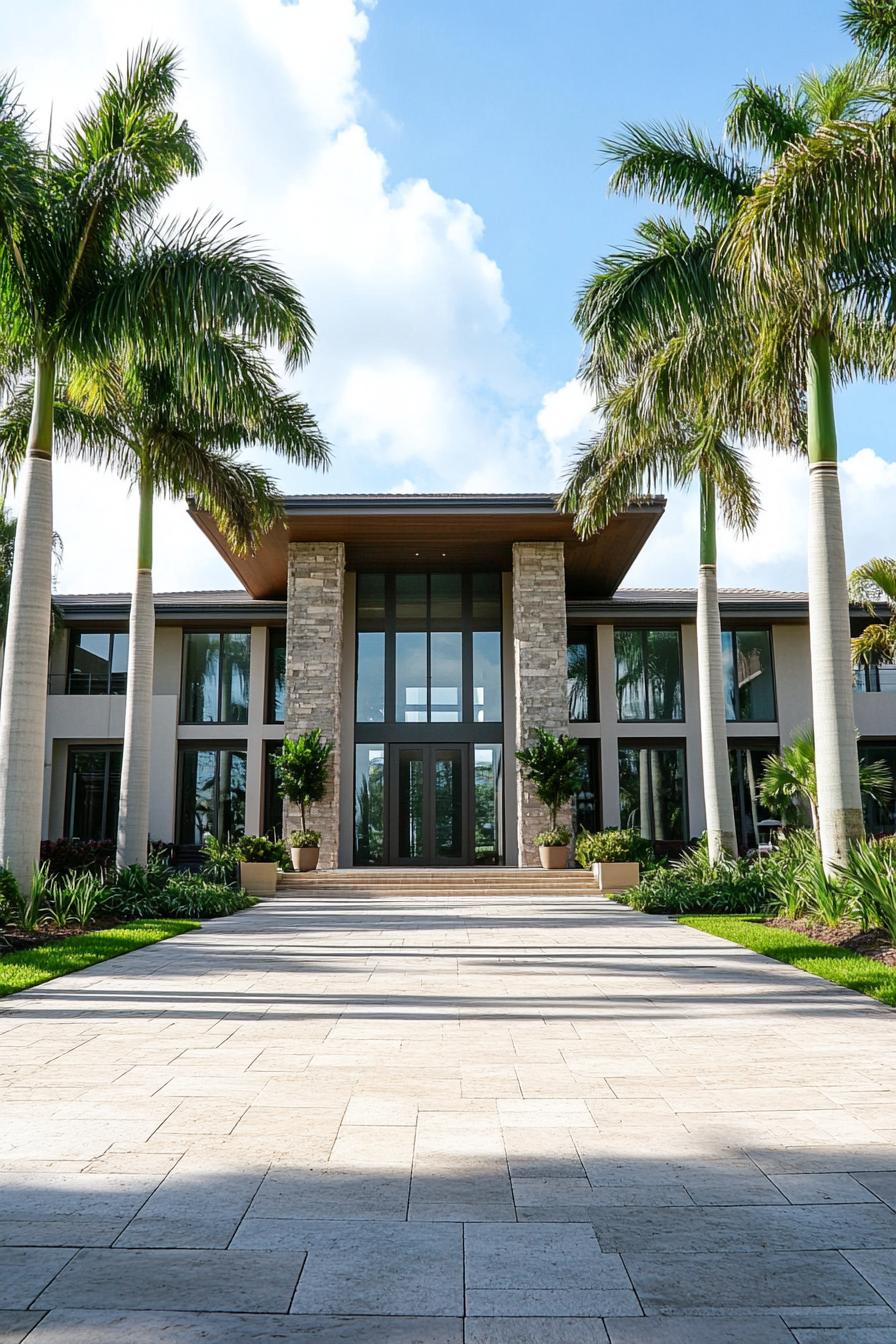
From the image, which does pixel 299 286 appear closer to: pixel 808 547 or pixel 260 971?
pixel 808 547

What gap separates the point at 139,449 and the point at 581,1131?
503 inches

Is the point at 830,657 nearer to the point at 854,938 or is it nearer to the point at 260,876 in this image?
the point at 854,938

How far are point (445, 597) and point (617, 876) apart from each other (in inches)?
322

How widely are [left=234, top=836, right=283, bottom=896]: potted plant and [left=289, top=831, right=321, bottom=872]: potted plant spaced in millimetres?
1083

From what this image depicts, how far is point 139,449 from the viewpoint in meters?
14.4

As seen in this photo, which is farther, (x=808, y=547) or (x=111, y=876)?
(x=111, y=876)

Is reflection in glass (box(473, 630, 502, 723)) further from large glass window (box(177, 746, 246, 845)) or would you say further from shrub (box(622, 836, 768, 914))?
shrub (box(622, 836, 768, 914))

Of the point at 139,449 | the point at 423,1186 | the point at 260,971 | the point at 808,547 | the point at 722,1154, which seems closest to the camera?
the point at 423,1186

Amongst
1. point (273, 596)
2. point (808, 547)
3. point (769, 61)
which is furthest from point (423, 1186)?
point (273, 596)

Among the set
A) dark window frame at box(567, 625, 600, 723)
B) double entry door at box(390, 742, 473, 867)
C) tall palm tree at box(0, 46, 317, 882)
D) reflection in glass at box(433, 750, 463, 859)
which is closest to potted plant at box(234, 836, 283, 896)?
double entry door at box(390, 742, 473, 867)

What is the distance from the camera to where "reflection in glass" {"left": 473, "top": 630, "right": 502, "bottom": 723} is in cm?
2202

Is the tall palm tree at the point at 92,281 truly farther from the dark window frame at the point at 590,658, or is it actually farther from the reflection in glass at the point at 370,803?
the dark window frame at the point at 590,658

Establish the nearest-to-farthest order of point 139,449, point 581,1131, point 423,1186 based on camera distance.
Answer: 1. point 423,1186
2. point 581,1131
3. point 139,449

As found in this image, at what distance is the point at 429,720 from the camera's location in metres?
22.0
